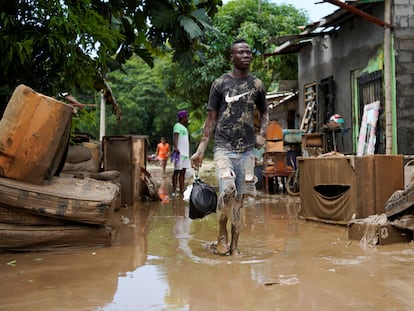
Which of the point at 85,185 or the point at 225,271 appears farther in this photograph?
the point at 85,185

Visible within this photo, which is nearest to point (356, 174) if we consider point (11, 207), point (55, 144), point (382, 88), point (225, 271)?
point (225, 271)

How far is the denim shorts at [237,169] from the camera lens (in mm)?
4656

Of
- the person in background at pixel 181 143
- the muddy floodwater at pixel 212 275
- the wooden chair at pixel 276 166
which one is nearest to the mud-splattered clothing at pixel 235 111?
the muddy floodwater at pixel 212 275

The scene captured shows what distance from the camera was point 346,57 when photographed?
12922 mm

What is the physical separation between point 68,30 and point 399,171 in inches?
160

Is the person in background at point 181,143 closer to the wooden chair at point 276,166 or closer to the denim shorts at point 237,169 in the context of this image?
the wooden chair at point 276,166

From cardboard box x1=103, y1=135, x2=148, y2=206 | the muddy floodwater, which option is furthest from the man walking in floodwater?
cardboard box x1=103, y1=135, x2=148, y2=206

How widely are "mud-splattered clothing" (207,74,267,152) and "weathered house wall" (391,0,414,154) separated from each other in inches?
272

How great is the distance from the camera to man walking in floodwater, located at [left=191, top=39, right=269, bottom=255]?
4.72m

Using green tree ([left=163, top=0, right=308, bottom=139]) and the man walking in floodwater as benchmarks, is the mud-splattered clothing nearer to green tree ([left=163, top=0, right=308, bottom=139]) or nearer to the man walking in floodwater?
the man walking in floodwater

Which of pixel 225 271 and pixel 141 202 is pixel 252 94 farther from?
pixel 141 202

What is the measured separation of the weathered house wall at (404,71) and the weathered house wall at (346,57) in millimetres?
478

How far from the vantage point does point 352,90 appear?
1263 cm

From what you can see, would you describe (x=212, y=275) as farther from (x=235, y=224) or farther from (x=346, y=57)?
(x=346, y=57)
